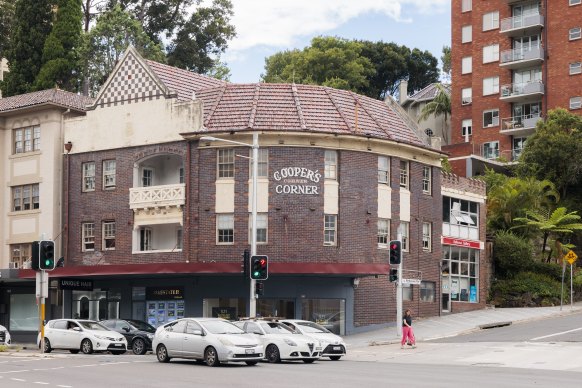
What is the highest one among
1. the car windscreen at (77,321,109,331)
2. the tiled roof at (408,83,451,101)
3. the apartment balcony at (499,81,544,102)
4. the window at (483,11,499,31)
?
the window at (483,11,499,31)

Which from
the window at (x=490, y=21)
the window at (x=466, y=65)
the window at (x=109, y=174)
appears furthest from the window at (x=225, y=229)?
the window at (x=466, y=65)

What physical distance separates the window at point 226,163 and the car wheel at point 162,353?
1609cm

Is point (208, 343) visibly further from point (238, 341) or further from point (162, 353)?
point (162, 353)

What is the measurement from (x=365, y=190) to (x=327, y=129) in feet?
11.2

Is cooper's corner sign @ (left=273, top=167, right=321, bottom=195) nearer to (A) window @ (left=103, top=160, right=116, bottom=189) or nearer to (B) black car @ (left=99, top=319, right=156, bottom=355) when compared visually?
(A) window @ (left=103, top=160, right=116, bottom=189)

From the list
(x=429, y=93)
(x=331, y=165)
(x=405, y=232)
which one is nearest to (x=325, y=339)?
(x=331, y=165)

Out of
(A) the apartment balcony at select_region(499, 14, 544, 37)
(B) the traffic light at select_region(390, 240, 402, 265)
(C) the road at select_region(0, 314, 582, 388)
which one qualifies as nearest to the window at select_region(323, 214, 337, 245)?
(B) the traffic light at select_region(390, 240, 402, 265)

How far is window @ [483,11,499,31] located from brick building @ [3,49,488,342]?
33474 mm

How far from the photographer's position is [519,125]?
81.3m

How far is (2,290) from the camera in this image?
55.4 m

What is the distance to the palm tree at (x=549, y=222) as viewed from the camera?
187ft

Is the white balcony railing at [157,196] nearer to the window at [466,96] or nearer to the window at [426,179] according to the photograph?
the window at [426,179]

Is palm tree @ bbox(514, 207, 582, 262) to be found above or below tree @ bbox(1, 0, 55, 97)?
below

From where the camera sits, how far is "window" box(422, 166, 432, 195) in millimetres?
51253
